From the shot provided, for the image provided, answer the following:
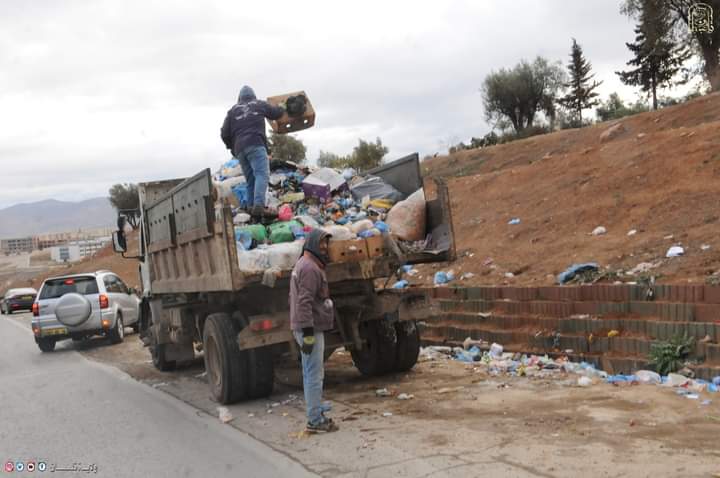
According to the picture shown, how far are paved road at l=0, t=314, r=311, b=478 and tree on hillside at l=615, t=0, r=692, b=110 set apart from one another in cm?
2571

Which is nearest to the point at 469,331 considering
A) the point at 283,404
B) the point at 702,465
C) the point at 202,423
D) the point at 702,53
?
the point at 283,404

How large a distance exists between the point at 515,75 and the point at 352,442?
41598 millimetres

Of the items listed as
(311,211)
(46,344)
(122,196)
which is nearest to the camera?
(311,211)

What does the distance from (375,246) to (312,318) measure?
4.94 ft

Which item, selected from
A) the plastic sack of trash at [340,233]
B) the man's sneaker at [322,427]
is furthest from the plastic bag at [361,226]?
the man's sneaker at [322,427]

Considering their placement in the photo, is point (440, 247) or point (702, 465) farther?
point (440, 247)

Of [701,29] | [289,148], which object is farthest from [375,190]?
[289,148]

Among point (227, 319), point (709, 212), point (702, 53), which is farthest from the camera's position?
point (702, 53)

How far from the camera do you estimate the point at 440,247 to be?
28.5 feet

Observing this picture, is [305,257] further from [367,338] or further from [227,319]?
[367,338]

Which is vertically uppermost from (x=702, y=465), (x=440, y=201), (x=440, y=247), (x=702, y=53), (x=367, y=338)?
(x=702, y=53)

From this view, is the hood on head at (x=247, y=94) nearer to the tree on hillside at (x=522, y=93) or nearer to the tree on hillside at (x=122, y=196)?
the tree on hillside at (x=522, y=93)

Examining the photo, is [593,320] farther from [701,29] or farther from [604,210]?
[701,29]

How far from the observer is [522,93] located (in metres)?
45.2
